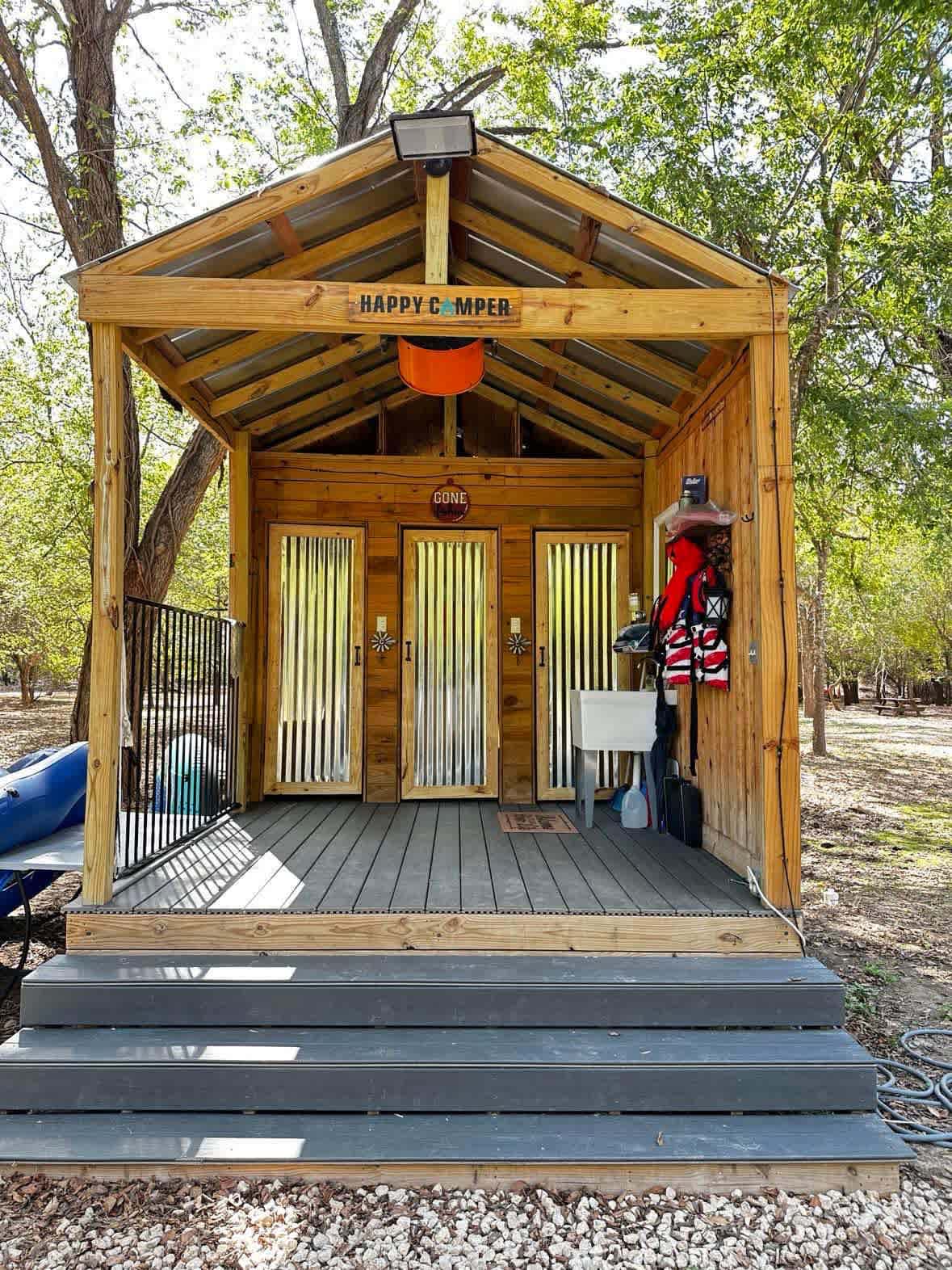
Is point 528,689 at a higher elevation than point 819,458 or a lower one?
lower

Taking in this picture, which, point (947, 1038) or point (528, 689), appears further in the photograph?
point (528, 689)

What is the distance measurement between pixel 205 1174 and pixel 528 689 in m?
3.86

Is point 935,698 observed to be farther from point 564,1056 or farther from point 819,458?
point 564,1056

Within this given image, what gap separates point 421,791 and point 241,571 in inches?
81.0

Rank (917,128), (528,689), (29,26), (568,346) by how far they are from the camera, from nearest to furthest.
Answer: (568,346)
(528,689)
(917,128)
(29,26)

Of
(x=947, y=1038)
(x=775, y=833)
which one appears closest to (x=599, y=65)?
(x=775, y=833)

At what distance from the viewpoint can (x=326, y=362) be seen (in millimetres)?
4984

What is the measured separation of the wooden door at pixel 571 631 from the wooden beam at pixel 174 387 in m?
2.36

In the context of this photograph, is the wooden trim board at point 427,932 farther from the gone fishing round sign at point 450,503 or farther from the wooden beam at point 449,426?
the wooden beam at point 449,426

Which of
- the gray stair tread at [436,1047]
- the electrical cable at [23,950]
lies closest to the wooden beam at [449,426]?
the electrical cable at [23,950]

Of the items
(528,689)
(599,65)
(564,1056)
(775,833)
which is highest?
(599,65)

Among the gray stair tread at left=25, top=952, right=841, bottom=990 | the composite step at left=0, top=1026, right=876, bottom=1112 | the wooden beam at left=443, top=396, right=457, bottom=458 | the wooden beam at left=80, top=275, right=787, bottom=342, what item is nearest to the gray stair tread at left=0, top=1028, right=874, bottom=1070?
the composite step at left=0, top=1026, right=876, bottom=1112

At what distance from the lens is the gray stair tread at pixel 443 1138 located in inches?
98.7

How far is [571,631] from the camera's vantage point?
5.96m
